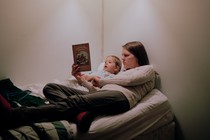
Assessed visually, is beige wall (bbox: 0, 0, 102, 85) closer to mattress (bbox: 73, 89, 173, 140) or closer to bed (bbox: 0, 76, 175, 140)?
bed (bbox: 0, 76, 175, 140)

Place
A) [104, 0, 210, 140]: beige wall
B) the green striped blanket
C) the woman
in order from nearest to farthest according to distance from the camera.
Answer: the green striped blanket, the woman, [104, 0, 210, 140]: beige wall

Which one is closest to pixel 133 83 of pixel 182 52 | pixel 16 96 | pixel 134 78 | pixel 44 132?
pixel 134 78

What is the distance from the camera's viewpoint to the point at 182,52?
1750 mm

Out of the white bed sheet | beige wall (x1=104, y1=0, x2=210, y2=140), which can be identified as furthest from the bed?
beige wall (x1=104, y1=0, x2=210, y2=140)

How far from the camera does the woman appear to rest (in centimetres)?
133

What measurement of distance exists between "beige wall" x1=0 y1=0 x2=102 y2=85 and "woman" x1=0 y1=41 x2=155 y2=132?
0.55 metres

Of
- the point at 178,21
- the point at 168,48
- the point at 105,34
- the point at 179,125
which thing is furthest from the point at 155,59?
the point at 105,34

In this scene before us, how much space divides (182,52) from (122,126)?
2.36ft

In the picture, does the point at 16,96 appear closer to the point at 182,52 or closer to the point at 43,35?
the point at 43,35

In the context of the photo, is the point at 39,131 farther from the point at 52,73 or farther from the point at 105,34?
the point at 105,34

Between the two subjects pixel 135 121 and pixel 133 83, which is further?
pixel 133 83

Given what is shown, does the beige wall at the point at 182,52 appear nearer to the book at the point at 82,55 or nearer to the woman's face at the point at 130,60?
the woman's face at the point at 130,60

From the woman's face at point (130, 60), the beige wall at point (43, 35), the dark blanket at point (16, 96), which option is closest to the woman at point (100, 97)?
the woman's face at point (130, 60)

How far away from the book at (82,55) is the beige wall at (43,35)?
0.61 meters
